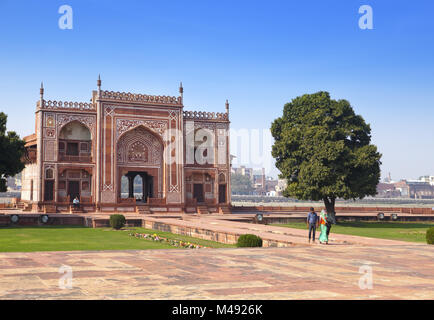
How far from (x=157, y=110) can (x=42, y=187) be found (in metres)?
10.4

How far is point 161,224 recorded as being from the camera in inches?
950

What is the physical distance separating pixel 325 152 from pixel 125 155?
1594 centimetres

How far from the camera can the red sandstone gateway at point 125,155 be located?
3506cm

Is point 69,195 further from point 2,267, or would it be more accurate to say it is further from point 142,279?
point 142,279

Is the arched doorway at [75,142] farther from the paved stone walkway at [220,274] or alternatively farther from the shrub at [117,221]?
the paved stone walkway at [220,274]

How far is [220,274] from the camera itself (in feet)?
29.8

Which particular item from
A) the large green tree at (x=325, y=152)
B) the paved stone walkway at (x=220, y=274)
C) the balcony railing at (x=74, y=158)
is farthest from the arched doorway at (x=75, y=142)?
the paved stone walkway at (x=220, y=274)

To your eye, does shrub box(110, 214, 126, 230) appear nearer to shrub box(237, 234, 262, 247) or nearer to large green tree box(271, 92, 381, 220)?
shrub box(237, 234, 262, 247)

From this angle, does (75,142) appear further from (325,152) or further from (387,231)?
(387,231)

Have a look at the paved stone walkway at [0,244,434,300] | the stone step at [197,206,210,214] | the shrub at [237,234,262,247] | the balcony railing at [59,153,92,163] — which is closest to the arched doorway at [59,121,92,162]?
the balcony railing at [59,153,92,163]

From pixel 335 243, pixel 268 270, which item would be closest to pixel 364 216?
pixel 335 243

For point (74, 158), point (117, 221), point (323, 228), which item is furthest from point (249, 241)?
point (74, 158)

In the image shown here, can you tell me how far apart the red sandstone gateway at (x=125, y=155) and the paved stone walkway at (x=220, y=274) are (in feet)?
78.0
